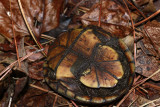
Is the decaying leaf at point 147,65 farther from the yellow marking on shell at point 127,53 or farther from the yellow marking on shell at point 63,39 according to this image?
the yellow marking on shell at point 63,39

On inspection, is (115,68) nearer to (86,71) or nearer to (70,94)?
(86,71)

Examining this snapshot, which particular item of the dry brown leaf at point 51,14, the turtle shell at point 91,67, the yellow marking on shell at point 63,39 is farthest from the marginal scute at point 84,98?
the dry brown leaf at point 51,14

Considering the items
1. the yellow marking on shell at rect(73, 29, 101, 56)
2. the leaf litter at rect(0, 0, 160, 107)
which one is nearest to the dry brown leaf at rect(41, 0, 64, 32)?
the leaf litter at rect(0, 0, 160, 107)

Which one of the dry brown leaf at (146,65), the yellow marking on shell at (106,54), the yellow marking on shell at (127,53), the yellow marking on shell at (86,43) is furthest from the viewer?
the dry brown leaf at (146,65)

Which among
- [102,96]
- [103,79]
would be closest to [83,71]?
[103,79]

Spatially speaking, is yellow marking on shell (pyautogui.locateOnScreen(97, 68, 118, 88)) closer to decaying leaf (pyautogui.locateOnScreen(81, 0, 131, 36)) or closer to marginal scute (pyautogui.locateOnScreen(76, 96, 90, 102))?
marginal scute (pyautogui.locateOnScreen(76, 96, 90, 102))

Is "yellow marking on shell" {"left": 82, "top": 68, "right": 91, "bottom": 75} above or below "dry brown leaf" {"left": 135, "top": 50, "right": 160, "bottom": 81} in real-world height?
above

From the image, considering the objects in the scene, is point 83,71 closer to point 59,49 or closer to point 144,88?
point 59,49
